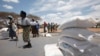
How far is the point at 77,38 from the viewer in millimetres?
4215

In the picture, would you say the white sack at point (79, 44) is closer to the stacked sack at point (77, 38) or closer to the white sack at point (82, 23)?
the stacked sack at point (77, 38)

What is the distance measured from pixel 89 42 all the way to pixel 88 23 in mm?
469

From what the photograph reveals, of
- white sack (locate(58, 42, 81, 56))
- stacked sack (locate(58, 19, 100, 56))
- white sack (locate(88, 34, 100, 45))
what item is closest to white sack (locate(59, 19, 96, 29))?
stacked sack (locate(58, 19, 100, 56))

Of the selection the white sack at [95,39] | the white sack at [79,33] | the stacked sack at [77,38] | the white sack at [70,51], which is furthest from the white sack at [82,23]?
the white sack at [70,51]

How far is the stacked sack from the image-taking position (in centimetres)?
406

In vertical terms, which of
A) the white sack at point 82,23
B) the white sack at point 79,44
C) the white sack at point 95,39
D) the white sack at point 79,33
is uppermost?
the white sack at point 82,23

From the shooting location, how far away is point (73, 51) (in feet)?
13.4

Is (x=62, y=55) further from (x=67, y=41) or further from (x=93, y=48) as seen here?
(x=93, y=48)

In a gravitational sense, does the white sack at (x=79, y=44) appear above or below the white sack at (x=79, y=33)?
below

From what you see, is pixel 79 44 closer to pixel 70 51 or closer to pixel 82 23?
pixel 70 51

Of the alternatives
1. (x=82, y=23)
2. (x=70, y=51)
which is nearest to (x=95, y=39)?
(x=82, y=23)

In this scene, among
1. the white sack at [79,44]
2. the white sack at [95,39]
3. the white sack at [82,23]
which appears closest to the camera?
the white sack at [79,44]

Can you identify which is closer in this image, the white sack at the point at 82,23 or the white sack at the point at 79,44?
the white sack at the point at 79,44

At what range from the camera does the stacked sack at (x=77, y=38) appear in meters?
4.06
